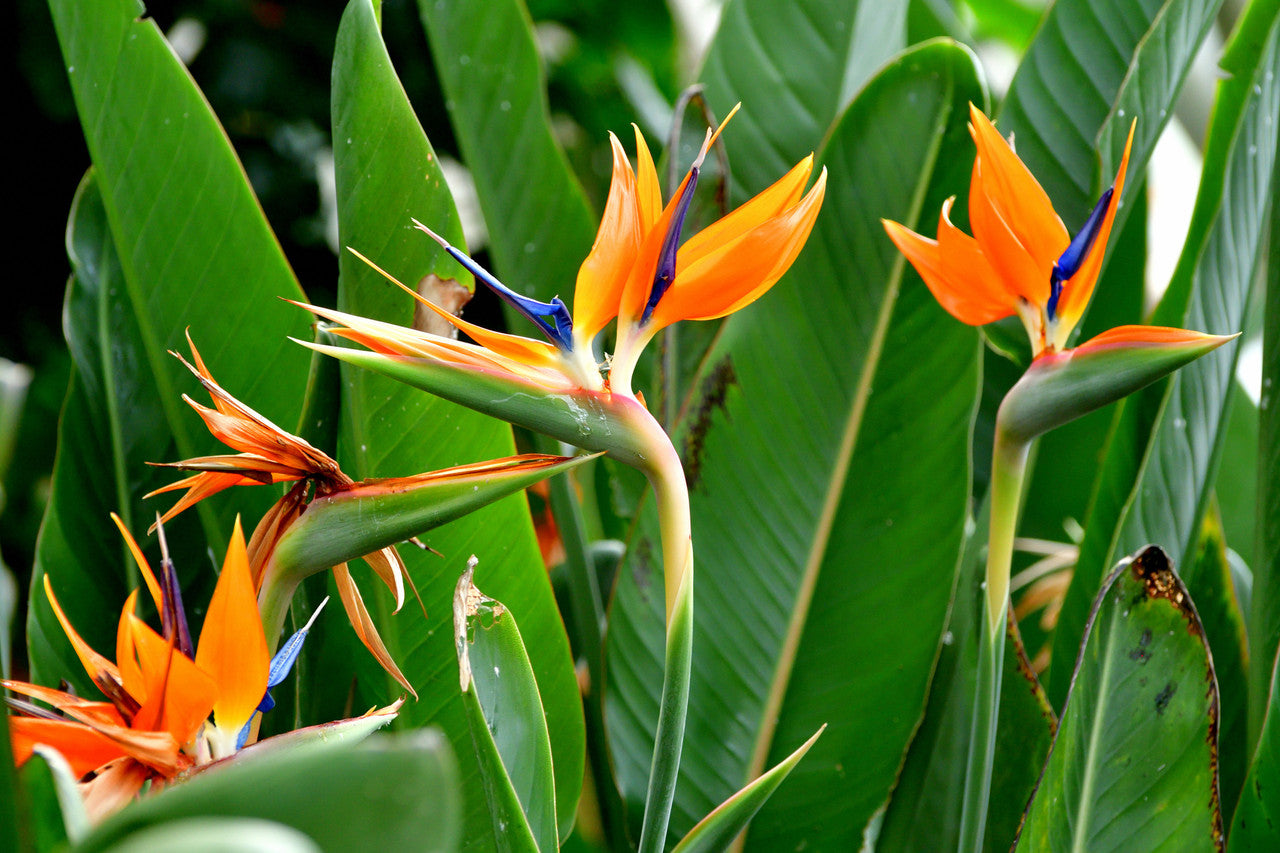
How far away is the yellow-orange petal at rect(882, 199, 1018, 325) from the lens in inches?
12.5

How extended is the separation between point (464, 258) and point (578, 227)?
327 millimetres

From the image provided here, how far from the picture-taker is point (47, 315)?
125 centimetres

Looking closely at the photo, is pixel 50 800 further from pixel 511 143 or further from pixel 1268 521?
pixel 1268 521

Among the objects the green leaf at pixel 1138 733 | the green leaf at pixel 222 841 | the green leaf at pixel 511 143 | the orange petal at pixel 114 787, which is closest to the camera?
the green leaf at pixel 222 841

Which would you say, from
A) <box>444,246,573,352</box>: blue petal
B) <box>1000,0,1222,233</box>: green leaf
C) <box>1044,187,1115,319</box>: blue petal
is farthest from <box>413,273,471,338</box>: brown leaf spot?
<box>1000,0,1222,233</box>: green leaf

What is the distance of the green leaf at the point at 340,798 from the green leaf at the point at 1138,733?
27 cm

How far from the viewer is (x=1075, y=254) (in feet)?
0.97

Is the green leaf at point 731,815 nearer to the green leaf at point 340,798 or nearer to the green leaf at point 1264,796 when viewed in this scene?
the green leaf at point 340,798

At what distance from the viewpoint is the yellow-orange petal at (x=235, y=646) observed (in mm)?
242

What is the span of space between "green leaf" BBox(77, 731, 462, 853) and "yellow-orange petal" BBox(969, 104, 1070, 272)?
0.78ft

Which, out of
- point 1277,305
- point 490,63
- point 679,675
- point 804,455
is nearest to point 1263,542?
point 1277,305

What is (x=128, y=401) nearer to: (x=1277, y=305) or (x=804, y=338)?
(x=804, y=338)

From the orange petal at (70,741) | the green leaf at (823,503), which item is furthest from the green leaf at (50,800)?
the green leaf at (823,503)

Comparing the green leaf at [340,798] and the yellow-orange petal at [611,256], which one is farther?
the yellow-orange petal at [611,256]
